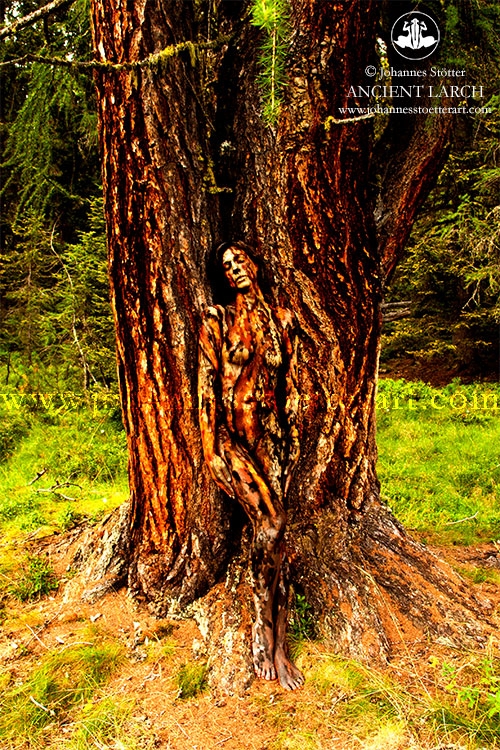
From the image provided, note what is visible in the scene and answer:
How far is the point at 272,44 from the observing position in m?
2.15

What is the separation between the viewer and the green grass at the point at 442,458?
185 inches

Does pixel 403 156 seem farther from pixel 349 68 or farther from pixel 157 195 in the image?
pixel 157 195

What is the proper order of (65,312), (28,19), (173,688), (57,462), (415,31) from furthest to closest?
(65,312) → (57,462) → (415,31) → (173,688) → (28,19)

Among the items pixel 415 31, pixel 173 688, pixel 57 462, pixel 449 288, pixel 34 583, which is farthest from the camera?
pixel 449 288

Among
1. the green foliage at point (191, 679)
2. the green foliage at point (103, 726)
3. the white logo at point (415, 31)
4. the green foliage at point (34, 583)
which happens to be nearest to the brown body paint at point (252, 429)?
the green foliage at point (191, 679)

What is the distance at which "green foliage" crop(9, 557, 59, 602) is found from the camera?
3207 mm

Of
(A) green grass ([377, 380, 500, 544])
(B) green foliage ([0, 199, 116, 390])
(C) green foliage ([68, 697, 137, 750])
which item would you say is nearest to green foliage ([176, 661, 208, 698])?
(C) green foliage ([68, 697, 137, 750])

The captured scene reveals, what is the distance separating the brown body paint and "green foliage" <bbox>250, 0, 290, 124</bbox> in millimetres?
721

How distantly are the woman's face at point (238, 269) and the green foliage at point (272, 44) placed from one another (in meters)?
0.62

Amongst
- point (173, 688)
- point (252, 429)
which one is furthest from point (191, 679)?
point (252, 429)

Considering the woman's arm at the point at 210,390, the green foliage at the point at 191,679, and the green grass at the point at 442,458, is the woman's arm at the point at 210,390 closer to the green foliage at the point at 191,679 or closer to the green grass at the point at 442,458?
the green foliage at the point at 191,679

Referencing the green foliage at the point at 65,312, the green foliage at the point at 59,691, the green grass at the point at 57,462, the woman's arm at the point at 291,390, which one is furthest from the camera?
the green foliage at the point at 65,312

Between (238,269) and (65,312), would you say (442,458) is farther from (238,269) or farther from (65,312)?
(65,312)

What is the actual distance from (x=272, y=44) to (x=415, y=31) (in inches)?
50.3
